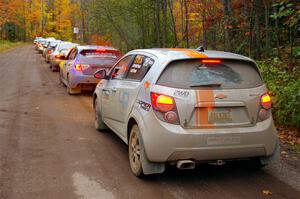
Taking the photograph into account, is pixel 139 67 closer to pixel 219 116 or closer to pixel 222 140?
pixel 219 116

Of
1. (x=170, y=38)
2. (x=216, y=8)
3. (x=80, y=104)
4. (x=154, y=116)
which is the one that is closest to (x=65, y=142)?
(x=154, y=116)

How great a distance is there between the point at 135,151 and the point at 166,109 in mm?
906

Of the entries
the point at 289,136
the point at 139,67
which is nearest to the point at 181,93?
the point at 139,67

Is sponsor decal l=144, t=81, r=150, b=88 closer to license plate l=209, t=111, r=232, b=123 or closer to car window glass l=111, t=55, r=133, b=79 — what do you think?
license plate l=209, t=111, r=232, b=123

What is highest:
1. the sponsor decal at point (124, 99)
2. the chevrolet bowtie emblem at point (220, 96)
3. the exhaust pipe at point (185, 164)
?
the chevrolet bowtie emblem at point (220, 96)

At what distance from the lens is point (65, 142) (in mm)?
7074

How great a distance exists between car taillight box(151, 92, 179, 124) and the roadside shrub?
3.88 m

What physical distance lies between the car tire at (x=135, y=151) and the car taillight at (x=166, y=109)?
506 mm

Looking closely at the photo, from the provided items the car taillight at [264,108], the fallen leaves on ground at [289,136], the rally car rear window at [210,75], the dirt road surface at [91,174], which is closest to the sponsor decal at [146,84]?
the rally car rear window at [210,75]

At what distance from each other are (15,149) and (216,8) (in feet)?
45.7

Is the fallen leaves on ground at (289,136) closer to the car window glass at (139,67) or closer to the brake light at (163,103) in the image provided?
the car window glass at (139,67)

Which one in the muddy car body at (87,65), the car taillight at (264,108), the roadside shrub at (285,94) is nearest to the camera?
the car taillight at (264,108)

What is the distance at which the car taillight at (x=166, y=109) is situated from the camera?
15.7ft

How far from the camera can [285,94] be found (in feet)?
28.1
